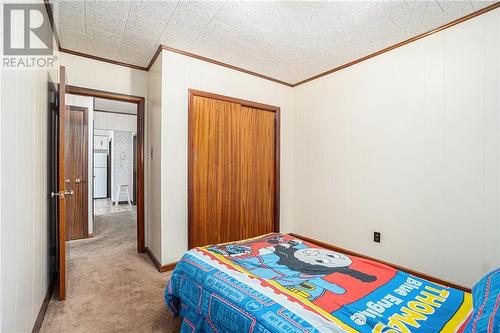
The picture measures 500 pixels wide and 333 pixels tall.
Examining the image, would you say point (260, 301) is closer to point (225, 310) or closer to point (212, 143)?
point (225, 310)

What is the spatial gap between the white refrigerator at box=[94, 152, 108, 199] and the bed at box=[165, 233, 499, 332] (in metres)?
6.98

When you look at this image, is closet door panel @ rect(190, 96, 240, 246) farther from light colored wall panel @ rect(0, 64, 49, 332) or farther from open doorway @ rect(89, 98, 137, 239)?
open doorway @ rect(89, 98, 137, 239)

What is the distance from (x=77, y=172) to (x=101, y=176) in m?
4.13

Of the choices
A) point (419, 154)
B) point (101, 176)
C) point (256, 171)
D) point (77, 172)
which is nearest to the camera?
point (419, 154)

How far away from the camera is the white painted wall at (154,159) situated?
2.76 m

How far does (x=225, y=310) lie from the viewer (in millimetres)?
1240

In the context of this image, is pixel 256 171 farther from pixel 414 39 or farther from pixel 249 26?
pixel 414 39

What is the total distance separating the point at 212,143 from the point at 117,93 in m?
1.38

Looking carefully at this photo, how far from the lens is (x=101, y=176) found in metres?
7.49
